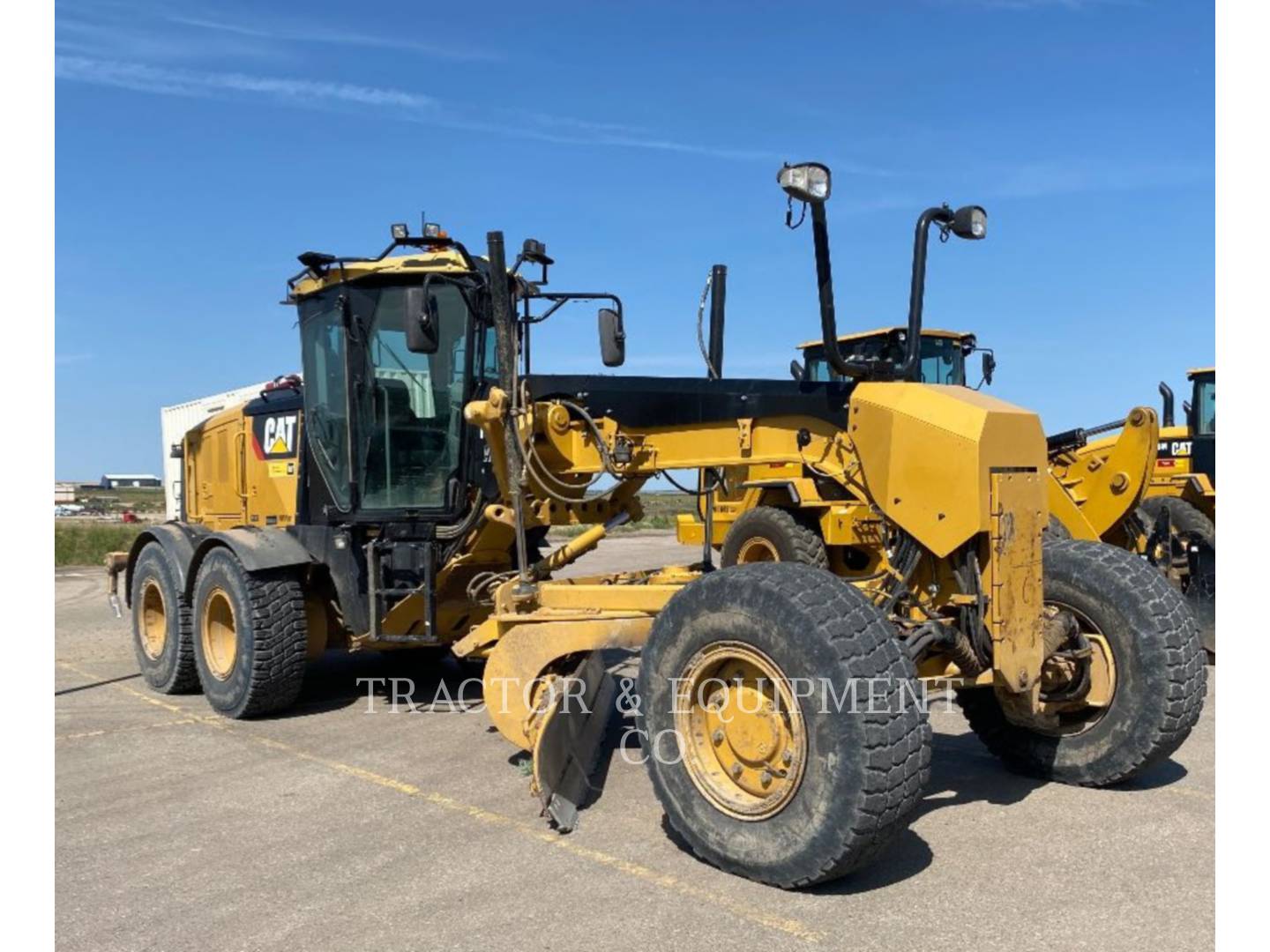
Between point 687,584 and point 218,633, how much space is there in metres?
4.85

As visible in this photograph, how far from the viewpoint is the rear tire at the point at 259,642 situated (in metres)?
7.36

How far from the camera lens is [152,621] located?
9148mm

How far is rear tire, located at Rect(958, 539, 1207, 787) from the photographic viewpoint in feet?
16.1

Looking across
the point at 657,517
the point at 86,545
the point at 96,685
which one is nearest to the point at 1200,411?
the point at 96,685

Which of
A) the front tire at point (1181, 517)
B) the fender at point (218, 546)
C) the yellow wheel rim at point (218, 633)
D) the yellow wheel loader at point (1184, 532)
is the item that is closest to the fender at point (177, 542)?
the fender at point (218, 546)

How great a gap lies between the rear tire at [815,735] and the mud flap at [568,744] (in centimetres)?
74

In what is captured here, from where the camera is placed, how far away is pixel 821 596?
4.03m

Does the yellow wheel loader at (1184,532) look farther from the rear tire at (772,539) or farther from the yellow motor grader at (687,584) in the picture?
the yellow motor grader at (687,584)

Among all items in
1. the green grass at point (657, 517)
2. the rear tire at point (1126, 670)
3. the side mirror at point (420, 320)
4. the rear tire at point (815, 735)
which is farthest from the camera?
the green grass at point (657, 517)

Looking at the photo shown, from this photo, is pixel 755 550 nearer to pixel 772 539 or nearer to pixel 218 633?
pixel 772 539

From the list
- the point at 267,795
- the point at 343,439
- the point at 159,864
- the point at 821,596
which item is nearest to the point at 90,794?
the point at 267,795

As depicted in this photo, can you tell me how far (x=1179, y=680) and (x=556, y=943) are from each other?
118 inches

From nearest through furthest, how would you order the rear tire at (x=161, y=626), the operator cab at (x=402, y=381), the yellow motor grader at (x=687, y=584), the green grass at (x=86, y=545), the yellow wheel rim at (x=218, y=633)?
1. the yellow motor grader at (x=687, y=584)
2. the operator cab at (x=402, y=381)
3. the yellow wheel rim at (x=218, y=633)
4. the rear tire at (x=161, y=626)
5. the green grass at (x=86, y=545)

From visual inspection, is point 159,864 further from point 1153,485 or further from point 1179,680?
point 1153,485
